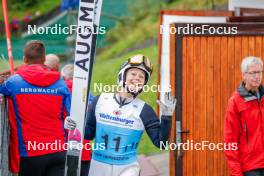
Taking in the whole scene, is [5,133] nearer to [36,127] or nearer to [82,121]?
[36,127]

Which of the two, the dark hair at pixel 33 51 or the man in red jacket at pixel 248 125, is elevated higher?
the dark hair at pixel 33 51

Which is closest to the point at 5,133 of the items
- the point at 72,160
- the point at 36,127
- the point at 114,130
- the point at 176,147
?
the point at 36,127

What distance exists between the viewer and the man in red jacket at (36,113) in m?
6.91

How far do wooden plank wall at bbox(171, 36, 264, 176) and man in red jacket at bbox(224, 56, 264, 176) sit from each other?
4.23 ft

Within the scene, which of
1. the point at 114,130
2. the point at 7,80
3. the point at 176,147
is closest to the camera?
the point at 114,130

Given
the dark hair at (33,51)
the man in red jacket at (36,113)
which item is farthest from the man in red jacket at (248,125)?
the dark hair at (33,51)

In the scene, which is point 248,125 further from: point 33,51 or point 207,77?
point 33,51

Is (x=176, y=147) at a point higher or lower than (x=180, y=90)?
lower

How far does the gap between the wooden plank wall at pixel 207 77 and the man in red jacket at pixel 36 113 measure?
1752mm

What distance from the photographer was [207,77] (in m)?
8.27

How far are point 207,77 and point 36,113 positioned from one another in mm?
2263

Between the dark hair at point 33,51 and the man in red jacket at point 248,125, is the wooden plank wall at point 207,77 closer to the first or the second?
the man in red jacket at point 248,125

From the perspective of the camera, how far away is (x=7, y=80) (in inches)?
271

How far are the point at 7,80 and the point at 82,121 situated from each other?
90cm
